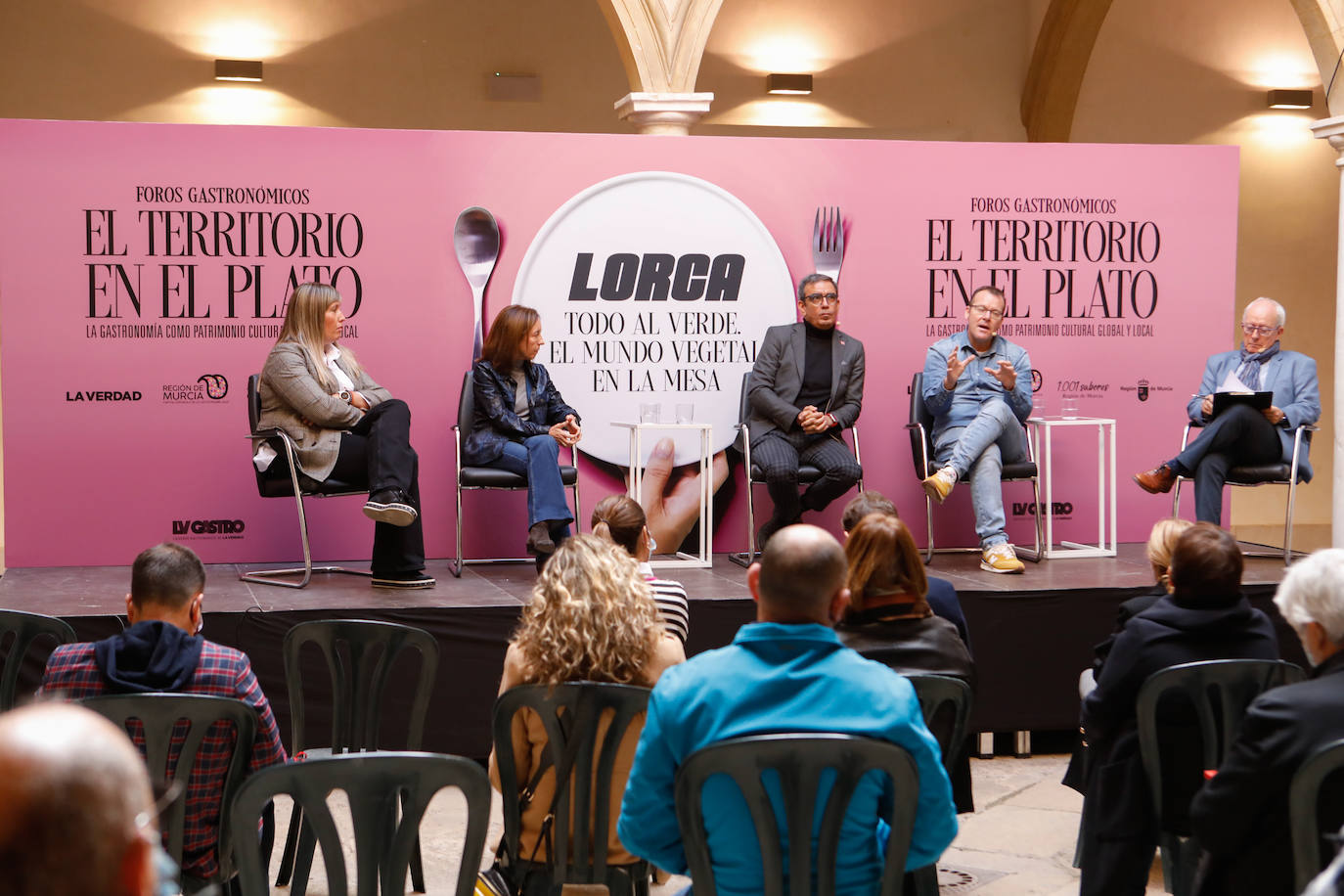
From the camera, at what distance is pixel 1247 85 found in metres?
10.8

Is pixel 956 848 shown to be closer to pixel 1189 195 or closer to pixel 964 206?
pixel 964 206

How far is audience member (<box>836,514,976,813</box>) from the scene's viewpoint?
291 centimetres

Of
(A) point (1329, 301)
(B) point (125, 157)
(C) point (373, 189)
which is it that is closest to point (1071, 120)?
(A) point (1329, 301)

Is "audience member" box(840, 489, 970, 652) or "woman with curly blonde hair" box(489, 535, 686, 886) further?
"audience member" box(840, 489, 970, 652)

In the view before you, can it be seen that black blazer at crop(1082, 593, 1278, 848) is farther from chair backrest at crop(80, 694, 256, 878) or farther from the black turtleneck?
the black turtleneck

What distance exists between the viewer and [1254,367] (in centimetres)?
625

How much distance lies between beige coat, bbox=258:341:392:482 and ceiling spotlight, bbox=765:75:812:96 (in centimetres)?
594

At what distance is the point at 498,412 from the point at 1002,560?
213 centimetres

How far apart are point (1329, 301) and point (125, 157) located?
8.85 metres

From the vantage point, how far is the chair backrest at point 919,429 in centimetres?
609

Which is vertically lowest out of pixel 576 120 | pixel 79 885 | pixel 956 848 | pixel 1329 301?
pixel 956 848

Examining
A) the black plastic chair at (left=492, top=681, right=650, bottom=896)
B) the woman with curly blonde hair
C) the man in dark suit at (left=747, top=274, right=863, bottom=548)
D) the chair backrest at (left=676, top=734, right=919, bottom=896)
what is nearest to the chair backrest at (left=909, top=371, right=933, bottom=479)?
the man in dark suit at (left=747, top=274, right=863, bottom=548)

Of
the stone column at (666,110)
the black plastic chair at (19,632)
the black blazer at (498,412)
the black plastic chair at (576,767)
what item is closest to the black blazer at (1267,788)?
the black plastic chair at (576,767)

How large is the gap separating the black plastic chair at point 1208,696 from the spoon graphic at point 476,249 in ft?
12.8
